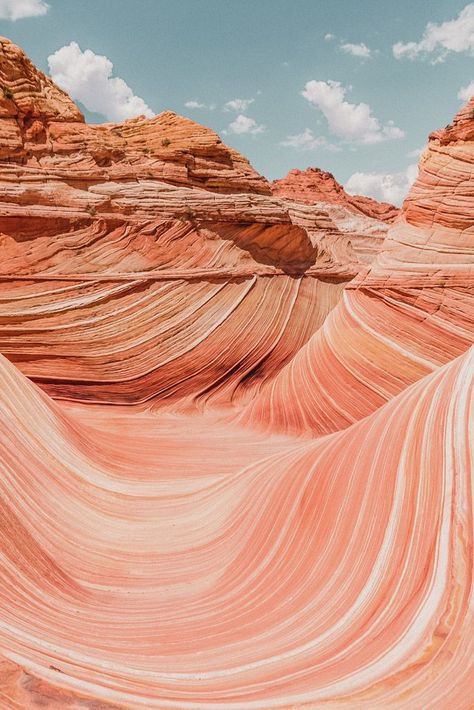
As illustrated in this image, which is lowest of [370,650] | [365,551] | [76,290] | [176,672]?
[176,672]

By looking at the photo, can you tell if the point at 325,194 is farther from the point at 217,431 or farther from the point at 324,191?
the point at 217,431

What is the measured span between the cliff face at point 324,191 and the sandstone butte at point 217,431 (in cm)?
1039

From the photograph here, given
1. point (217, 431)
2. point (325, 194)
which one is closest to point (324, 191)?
point (325, 194)

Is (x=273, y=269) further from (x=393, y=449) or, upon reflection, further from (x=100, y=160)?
(x=393, y=449)

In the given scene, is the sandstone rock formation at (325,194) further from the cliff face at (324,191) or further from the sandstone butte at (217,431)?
the sandstone butte at (217,431)

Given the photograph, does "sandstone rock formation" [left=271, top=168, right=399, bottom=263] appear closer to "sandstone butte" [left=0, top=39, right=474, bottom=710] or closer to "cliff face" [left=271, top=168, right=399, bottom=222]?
"cliff face" [left=271, top=168, right=399, bottom=222]

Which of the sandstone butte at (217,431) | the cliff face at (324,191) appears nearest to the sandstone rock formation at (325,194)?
the cliff face at (324,191)

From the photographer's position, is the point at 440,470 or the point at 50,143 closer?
the point at 440,470

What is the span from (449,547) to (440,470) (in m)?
0.42

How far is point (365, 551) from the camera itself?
243 centimetres

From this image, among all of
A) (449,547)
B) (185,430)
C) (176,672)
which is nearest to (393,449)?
(449,547)

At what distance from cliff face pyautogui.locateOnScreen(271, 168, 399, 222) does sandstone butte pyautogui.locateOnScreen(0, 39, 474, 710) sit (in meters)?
10.4

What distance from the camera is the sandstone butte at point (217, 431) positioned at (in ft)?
5.96

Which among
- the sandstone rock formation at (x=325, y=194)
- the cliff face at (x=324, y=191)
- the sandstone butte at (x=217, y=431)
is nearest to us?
the sandstone butte at (x=217, y=431)
